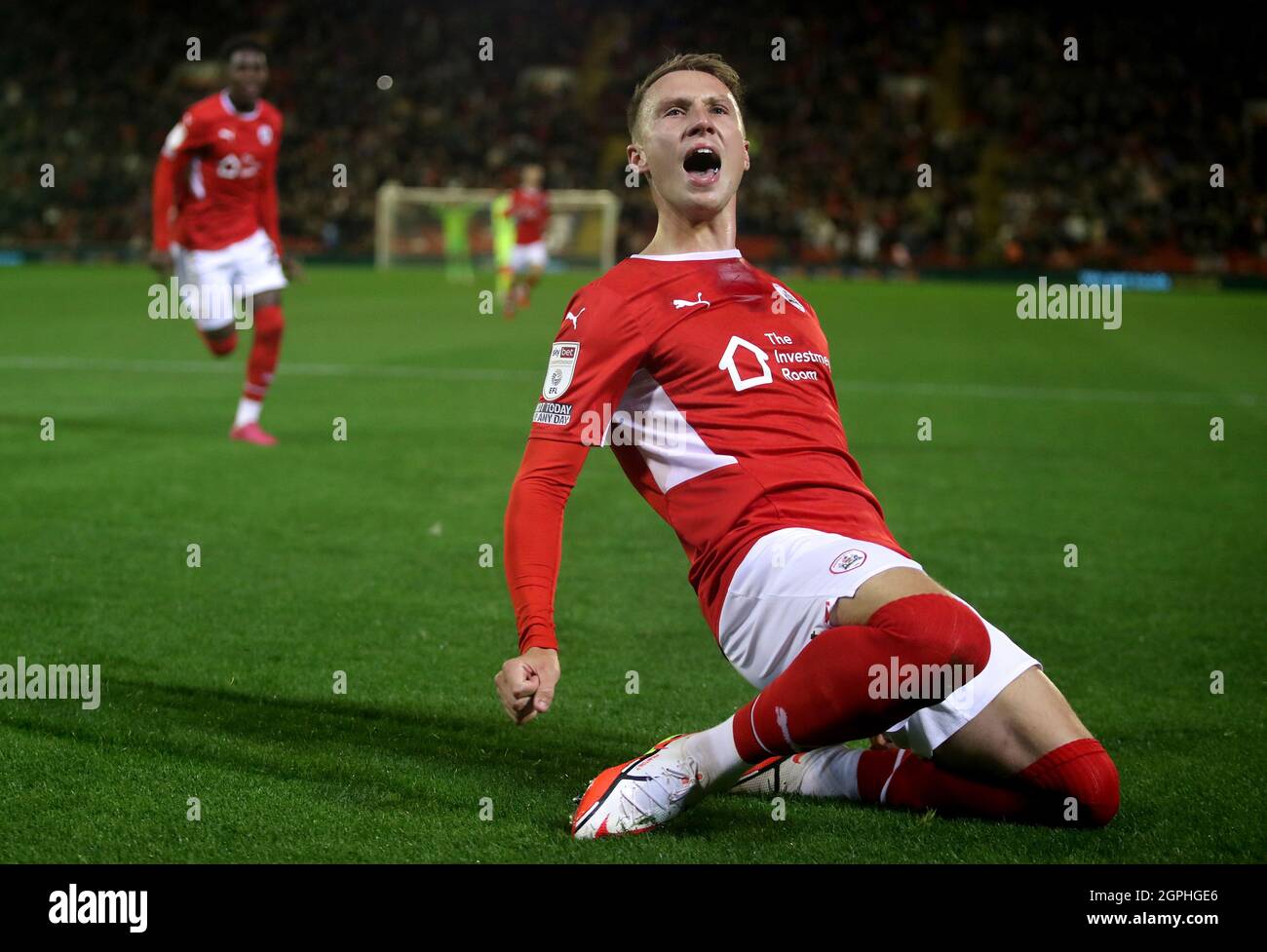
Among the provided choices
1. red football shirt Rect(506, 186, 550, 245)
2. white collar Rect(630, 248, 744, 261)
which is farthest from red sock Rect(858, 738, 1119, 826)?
red football shirt Rect(506, 186, 550, 245)

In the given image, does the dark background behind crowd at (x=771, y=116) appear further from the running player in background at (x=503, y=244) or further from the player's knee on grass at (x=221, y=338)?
the player's knee on grass at (x=221, y=338)

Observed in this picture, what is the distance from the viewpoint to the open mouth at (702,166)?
3.33 meters

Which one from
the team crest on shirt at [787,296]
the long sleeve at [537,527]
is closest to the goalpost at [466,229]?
the team crest on shirt at [787,296]

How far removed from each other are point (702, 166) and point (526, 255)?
68.4 ft

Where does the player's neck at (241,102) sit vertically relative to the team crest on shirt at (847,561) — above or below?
above

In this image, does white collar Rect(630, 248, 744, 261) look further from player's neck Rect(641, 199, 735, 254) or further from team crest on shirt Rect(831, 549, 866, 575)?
team crest on shirt Rect(831, 549, 866, 575)

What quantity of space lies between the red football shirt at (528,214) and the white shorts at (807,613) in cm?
2093

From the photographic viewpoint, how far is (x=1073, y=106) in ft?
112

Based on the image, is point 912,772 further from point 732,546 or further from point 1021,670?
point 732,546

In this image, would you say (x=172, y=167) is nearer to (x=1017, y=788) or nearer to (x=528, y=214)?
(x=1017, y=788)

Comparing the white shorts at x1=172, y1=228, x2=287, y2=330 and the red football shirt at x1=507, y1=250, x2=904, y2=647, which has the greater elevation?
the white shorts at x1=172, y1=228, x2=287, y2=330

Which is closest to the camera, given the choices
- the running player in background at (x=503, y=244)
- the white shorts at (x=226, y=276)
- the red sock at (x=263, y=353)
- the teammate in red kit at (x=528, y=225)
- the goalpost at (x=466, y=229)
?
the red sock at (x=263, y=353)

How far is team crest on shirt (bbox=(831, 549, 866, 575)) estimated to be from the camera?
3.01 meters

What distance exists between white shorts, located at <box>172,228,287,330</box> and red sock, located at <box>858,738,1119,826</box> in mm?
7101
